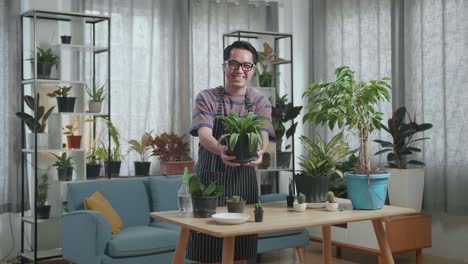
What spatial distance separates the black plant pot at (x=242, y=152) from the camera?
2.71 meters

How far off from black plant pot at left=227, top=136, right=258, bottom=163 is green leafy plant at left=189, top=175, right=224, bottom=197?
0.53 ft

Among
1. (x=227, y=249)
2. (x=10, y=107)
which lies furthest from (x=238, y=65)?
(x=10, y=107)

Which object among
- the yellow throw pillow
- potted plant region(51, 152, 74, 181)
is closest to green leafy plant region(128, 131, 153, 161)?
potted plant region(51, 152, 74, 181)

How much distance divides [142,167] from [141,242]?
1673 millimetres

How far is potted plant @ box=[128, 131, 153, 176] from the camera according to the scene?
594 cm

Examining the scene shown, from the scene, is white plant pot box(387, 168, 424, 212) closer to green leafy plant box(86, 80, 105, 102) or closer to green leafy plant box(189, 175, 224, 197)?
green leafy plant box(86, 80, 105, 102)

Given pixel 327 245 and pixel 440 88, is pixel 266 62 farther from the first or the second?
pixel 327 245

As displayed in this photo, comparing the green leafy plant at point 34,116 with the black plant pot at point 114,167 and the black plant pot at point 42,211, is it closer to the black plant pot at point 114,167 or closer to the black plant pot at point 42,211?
the black plant pot at point 42,211

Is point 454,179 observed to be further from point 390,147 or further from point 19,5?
point 19,5

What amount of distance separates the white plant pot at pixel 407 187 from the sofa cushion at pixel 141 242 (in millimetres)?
1969

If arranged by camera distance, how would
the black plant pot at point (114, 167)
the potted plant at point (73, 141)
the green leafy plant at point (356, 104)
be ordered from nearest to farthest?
the green leafy plant at point (356, 104)
the potted plant at point (73, 141)
the black plant pot at point (114, 167)

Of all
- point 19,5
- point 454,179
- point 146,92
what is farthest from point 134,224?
point 454,179

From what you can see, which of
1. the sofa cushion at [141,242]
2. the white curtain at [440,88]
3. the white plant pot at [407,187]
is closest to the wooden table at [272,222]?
the sofa cushion at [141,242]

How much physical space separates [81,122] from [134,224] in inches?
49.3
